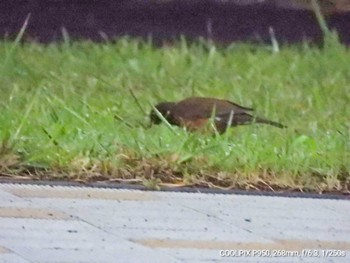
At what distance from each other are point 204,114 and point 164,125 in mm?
183

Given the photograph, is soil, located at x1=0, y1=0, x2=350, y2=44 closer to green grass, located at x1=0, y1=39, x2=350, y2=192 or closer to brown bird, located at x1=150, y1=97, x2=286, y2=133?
green grass, located at x1=0, y1=39, x2=350, y2=192

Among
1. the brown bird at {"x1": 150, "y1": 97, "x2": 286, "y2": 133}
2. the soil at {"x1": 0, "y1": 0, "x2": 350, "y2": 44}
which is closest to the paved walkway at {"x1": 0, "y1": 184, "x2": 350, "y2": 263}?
the brown bird at {"x1": 150, "y1": 97, "x2": 286, "y2": 133}

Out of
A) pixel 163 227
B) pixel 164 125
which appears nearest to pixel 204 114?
pixel 164 125

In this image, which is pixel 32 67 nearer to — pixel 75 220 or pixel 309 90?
pixel 309 90

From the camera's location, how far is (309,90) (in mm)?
6270

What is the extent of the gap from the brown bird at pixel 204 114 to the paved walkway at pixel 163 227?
836 millimetres

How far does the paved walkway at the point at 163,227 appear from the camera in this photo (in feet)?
11.0

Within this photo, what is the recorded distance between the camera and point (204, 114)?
16.1 feet

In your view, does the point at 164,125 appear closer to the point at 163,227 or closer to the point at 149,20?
the point at 163,227

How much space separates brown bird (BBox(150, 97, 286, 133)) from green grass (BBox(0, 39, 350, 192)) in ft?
0.20

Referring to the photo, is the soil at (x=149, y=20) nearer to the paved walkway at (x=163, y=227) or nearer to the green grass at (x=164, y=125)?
the green grass at (x=164, y=125)

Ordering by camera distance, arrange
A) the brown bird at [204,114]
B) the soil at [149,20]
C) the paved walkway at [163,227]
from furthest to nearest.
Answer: the soil at [149,20], the brown bird at [204,114], the paved walkway at [163,227]

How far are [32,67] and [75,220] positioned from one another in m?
2.93

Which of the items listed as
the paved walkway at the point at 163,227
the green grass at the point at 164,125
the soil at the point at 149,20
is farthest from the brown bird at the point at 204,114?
the soil at the point at 149,20
